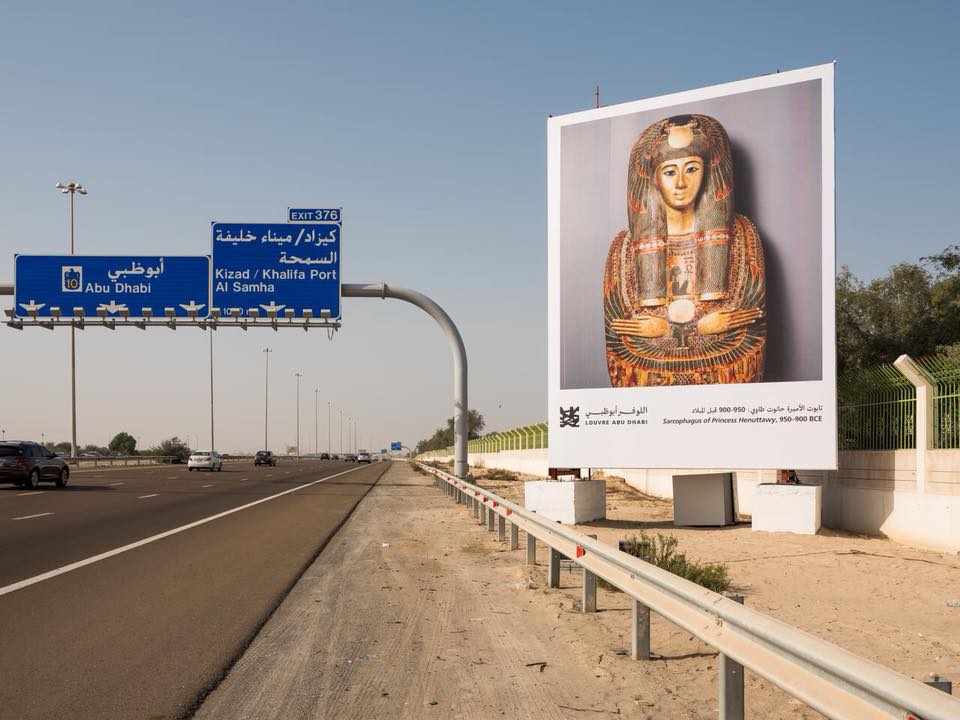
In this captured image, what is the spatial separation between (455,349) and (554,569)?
2002cm

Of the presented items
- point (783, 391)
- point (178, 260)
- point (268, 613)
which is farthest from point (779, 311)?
point (178, 260)

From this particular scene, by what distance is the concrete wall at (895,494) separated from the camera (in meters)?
14.8

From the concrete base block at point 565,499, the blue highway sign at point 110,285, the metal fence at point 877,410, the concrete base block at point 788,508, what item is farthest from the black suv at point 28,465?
the metal fence at point 877,410

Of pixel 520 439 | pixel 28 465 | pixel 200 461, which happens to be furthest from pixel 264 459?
pixel 28 465

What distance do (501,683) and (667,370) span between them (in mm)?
13330

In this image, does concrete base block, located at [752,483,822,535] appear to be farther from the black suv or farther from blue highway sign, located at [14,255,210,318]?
the black suv

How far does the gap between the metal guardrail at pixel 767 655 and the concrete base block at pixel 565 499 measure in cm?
1122

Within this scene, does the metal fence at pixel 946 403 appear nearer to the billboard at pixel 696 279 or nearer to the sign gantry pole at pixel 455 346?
the billboard at pixel 696 279

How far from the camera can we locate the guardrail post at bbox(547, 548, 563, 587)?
1068 cm

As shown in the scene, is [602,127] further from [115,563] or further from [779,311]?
[115,563]

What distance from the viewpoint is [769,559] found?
558 inches

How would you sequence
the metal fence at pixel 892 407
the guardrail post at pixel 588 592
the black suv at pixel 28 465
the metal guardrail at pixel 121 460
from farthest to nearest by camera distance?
the metal guardrail at pixel 121 460 < the black suv at pixel 28 465 < the metal fence at pixel 892 407 < the guardrail post at pixel 588 592

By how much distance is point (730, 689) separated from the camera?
505 centimetres

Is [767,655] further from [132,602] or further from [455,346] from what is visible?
[455,346]
